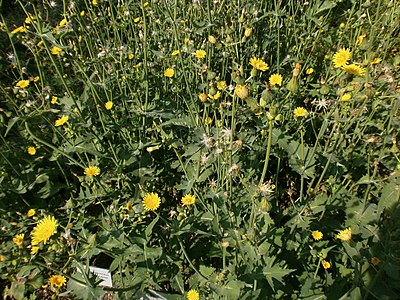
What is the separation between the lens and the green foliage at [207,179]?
1.71 metres

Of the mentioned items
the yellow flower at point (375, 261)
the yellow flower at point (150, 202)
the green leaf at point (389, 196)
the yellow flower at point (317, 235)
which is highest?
the green leaf at point (389, 196)

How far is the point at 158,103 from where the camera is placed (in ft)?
8.50

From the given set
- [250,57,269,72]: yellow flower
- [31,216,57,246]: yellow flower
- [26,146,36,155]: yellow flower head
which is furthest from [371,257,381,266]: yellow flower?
[26,146,36,155]: yellow flower head

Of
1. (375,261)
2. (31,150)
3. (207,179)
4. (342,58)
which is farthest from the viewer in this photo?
(31,150)

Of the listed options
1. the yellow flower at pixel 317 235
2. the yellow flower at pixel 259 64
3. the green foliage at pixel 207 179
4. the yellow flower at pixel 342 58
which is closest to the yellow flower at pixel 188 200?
the green foliage at pixel 207 179

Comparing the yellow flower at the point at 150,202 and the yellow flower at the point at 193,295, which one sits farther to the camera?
the yellow flower at the point at 150,202

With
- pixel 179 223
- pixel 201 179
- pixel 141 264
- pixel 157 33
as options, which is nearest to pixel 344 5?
pixel 157 33

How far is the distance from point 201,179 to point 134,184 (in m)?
0.61

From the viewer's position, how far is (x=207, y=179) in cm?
242

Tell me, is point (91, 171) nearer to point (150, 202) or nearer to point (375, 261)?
point (150, 202)

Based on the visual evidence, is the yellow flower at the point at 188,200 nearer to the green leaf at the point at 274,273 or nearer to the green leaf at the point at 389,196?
the green leaf at the point at 274,273

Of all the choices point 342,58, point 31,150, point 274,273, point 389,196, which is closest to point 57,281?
point 31,150

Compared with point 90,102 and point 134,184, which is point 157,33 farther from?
point 134,184

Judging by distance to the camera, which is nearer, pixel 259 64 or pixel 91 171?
pixel 91 171
